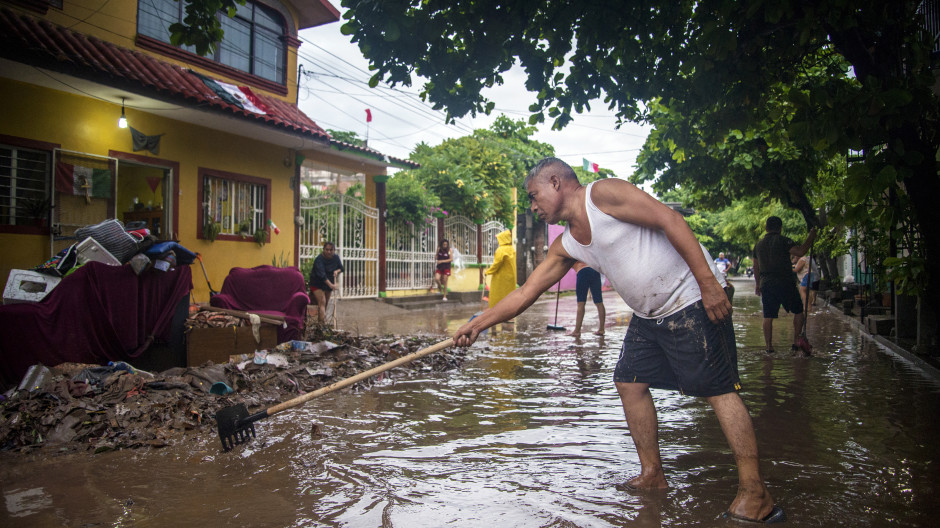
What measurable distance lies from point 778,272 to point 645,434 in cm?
550

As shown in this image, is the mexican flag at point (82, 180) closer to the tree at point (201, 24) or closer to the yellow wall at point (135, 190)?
the yellow wall at point (135, 190)

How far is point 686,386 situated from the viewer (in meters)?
2.86

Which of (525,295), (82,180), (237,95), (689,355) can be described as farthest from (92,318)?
(237,95)

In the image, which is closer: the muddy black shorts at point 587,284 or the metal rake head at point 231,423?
the metal rake head at point 231,423

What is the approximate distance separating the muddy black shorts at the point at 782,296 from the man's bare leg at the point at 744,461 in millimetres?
5540

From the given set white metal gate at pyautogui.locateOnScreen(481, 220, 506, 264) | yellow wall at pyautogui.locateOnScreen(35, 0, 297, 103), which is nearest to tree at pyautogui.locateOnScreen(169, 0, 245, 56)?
yellow wall at pyautogui.locateOnScreen(35, 0, 297, 103)

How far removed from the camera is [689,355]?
2.83m

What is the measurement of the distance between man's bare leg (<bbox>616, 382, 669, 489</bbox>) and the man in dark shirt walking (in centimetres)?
531

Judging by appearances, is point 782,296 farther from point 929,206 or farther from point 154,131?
point 154,131

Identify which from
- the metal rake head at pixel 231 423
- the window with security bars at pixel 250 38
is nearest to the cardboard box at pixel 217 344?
the metal rake head at pixel 231 423

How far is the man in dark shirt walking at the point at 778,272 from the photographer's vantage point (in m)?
7.61

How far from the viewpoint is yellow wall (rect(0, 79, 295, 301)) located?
8.40 m

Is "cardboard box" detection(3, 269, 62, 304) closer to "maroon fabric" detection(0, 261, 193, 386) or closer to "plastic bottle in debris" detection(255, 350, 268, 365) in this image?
"maroon fabric" detection(0, 261, 193, 386)

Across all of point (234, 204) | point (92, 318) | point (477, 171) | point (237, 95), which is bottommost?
point (92, 318)
